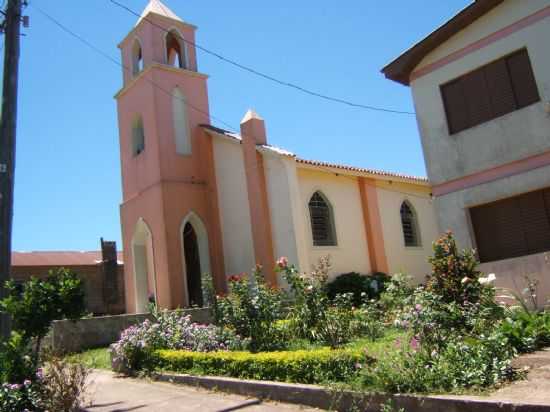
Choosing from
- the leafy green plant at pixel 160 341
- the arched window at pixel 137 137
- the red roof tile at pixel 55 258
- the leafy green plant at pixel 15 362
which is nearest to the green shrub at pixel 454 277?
the leafy green plant at pixel 160 341

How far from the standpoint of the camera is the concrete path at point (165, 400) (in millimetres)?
7301

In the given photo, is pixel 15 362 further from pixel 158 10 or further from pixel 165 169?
pixel 158 10

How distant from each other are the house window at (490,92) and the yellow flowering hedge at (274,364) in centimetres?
648

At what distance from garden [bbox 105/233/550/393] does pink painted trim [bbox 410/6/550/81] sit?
15.2ft

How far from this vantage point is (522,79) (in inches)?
434

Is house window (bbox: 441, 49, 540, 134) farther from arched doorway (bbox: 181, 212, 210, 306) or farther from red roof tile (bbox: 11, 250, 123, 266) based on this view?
red roof tile (bbox: 11, 250, 123, 266)

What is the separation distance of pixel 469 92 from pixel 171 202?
11.2 meters

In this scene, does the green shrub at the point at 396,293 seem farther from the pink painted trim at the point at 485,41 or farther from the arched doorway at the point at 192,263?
the arched doorway at the point at 192,263

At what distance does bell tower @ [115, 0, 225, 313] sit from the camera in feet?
63.1

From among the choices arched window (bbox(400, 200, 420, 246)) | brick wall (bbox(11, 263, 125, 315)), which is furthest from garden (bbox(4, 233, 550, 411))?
brick wall (bbox(11, 263, 125, 315))

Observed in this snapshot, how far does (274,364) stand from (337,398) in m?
1.68

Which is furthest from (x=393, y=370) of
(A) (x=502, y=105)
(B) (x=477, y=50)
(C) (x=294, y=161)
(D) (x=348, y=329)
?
(C) (x=294, y=161)

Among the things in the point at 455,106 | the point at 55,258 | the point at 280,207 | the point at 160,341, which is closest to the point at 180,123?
the point at 280,207

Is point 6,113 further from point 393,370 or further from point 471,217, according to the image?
point 471,217
